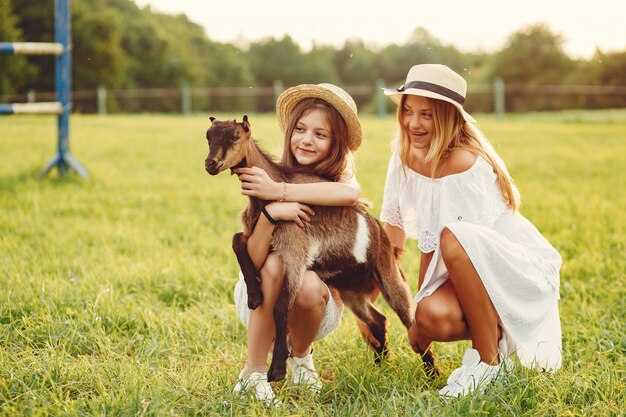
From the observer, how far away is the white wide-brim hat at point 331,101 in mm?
2766

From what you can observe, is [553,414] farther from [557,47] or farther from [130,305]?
[557,47]

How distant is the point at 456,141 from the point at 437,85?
11.2 inches

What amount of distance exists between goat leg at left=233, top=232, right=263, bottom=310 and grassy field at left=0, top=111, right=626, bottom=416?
379mm

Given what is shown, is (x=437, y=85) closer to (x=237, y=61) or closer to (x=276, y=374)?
(x=276, y=374)

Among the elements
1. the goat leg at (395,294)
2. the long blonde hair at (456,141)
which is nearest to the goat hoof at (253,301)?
the goat leg at (395,294)

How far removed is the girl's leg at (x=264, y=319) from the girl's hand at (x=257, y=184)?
0.26 metres

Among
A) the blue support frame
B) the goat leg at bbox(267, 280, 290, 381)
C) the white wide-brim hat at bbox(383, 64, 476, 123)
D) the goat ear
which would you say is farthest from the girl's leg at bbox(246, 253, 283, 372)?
the blue support frame

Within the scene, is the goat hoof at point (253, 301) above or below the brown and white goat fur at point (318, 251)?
below

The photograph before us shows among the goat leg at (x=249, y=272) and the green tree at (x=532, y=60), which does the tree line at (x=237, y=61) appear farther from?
the goat leg at (x=249, y=272)

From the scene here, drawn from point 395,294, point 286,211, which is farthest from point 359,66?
point 286,211

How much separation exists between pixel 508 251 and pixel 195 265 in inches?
91.5

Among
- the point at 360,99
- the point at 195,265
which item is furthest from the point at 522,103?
the point at 195,265

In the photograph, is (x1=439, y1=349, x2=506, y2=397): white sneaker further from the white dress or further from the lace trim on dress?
the lace trim on dress

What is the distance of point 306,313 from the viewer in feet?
8.91
